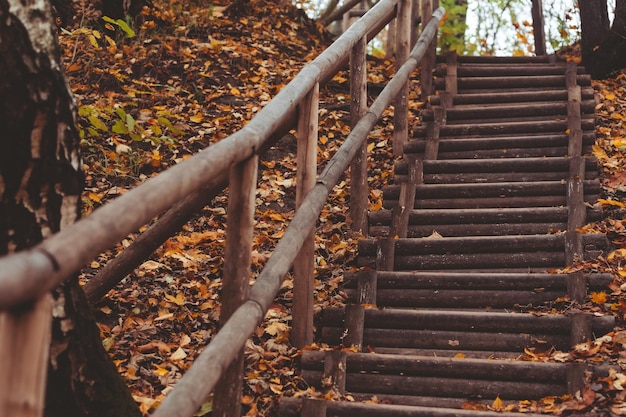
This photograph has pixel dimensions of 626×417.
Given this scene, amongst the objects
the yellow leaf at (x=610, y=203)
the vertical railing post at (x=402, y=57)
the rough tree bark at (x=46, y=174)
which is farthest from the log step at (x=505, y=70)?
the rough tree bark at (x=46, y=174)

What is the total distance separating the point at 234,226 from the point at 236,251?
9 cm

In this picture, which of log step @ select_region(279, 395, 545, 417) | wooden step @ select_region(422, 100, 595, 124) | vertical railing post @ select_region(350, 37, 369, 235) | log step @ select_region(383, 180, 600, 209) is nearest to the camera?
log step @ select_region(279, 395, 545, 417)

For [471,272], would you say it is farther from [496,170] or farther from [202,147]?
[202,147]

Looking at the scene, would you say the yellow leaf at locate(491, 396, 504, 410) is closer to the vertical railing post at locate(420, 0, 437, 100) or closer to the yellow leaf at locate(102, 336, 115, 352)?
the yellow leaf at locate(102, 336, 115, 352)

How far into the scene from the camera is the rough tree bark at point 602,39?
7422mm

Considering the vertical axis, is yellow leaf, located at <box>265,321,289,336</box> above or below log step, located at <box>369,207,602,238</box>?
below

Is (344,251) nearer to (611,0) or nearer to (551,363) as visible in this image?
(551,363)

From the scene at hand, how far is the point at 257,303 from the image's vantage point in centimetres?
269

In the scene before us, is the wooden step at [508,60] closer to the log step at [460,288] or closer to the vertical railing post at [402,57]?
the vertical railing post at [402,57]

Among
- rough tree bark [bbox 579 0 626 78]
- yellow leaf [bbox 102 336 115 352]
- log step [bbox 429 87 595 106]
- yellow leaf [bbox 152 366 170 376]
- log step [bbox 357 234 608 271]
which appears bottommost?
yellow leaf [bbox 152 366 170 376]

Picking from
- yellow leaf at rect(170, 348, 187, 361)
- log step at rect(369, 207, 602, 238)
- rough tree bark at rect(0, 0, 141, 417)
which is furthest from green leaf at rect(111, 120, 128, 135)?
rough tree bark at rect(0, 0, 141, 417)

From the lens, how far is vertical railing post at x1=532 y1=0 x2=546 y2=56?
809cm

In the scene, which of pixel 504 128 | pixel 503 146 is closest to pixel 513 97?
pixel 504 128

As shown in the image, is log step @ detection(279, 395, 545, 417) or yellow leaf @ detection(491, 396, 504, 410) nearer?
log step @ detection(279, 395, 545, 417)
